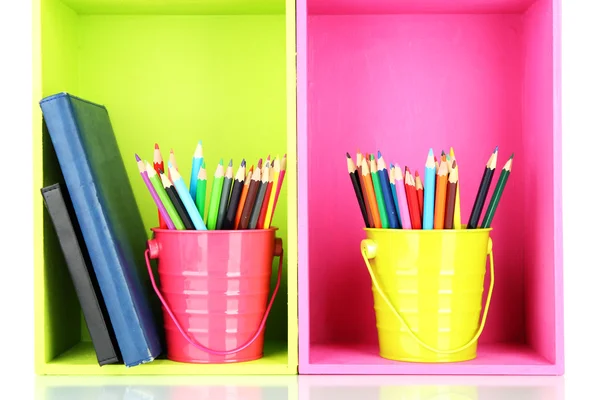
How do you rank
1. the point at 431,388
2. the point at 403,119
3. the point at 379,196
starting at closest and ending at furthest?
the point at 431,388 < the point at 379,196 < the point at 403,119

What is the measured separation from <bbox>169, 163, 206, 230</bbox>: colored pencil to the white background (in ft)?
1.06

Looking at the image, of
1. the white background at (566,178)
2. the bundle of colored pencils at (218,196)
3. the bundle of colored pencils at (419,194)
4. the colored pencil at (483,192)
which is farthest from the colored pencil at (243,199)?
the white background at (566,178)

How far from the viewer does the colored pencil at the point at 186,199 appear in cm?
85

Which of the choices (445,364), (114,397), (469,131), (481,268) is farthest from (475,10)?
(114,397)

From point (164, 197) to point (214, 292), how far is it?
111mm

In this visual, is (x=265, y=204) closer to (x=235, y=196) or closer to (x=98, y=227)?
(x=235, y=196)

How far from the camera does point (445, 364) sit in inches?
34.0

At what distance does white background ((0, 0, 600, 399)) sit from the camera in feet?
3.47

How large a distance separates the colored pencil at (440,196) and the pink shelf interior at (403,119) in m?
0.15

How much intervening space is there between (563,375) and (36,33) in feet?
2.15

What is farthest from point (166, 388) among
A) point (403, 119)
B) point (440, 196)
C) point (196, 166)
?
point (403, 119)

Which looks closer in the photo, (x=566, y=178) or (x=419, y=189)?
(x=419, y=189)

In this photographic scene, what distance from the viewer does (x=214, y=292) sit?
34.2 inches

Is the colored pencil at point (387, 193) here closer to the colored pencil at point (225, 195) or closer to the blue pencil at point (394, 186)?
the blue pencil at point (394, 186)
